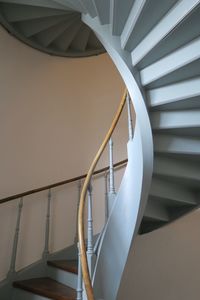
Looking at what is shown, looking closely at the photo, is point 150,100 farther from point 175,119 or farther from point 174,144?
point 174,144

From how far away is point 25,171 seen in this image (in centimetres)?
274

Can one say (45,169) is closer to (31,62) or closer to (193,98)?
(31,62)

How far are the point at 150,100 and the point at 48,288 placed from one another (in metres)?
1.73

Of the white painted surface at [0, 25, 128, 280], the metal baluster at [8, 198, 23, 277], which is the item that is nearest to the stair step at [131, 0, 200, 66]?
the white painted surface at [0, 25, 128, 280]

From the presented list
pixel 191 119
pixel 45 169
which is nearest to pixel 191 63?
pixel 191 119

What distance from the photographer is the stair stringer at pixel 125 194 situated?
1538mm

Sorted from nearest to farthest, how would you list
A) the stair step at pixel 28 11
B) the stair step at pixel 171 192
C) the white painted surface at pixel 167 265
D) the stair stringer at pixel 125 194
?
1. the stair stringer at pixel 125 194
2. the stair step at pixel 171 192
3. the stair step at pixel 28 11
4. the white painted surface at pixel 167 265

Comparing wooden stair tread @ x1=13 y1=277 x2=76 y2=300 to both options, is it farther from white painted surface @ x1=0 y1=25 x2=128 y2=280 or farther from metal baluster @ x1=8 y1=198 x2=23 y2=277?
white painted surface @ x1=0 y1=25 x2=128 y2=280

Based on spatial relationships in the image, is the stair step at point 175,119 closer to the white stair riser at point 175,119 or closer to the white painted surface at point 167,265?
the white stair riser at point 175,119

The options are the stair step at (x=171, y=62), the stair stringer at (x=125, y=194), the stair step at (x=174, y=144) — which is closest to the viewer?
the stair step at (x=171, y=62)

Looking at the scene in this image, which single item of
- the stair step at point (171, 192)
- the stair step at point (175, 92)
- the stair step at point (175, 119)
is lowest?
the stair step at point (171, 192)

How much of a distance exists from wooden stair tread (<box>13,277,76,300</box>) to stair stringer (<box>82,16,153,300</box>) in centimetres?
24

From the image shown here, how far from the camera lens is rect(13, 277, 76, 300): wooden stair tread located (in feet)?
6.10

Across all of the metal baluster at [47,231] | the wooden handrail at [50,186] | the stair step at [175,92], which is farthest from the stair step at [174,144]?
A: the metal baluster at [47,231]
